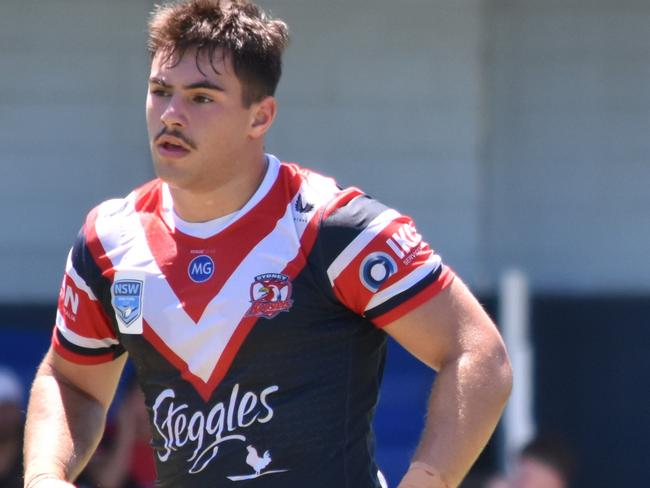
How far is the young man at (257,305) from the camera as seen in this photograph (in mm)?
2969

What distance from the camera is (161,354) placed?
10.2 ft

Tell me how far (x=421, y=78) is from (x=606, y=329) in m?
1.61

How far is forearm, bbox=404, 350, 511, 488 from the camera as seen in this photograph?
288 centimetres

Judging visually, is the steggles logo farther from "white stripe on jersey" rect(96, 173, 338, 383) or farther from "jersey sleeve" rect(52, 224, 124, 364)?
"jersey sleeve" rect(52, 224, 124, 364)

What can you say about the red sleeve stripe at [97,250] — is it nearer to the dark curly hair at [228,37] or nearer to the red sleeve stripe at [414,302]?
the dark curly hair at [228,37]

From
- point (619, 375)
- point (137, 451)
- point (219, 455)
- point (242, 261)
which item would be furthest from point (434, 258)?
point (619, 375)

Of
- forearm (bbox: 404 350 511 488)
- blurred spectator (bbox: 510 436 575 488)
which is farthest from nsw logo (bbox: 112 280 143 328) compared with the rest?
blurred spectator (bbox: 510 436 575 488)

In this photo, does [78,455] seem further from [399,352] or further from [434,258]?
[399,352]

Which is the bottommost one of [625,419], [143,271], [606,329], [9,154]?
[625,419]

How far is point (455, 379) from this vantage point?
9.59ft

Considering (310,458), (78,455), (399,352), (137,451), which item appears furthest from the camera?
(399,352)

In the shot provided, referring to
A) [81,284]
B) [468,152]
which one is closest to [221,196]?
[81,284]

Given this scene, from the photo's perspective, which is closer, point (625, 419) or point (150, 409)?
point (150, 409)

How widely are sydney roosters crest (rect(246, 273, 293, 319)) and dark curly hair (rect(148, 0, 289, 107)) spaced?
392mm
